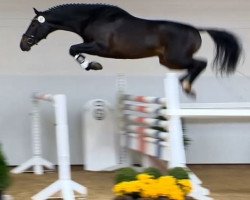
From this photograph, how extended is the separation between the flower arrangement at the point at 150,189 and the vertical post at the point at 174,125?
1.05 m

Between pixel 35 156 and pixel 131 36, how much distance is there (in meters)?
2.14

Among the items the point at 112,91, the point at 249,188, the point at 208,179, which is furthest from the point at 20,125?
the point at 249,188

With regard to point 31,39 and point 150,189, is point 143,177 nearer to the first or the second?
point 150,189

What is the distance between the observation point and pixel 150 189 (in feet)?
8.38

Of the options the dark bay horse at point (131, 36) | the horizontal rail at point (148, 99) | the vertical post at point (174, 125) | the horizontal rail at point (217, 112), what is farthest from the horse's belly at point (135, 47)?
the horizontal rail at point (217, 112)

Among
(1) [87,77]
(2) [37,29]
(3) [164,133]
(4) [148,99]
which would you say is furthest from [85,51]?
(1) [87,77]

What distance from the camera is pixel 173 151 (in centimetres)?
372

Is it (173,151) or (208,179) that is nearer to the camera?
(173,151)

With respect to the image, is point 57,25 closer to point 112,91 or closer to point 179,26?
point 179,26

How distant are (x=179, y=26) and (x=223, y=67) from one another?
1.30 feet

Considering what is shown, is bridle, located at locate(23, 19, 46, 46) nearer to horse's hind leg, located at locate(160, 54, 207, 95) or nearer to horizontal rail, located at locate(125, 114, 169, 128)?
horse's hind leg, located at locate(160, 54, 207, 95)

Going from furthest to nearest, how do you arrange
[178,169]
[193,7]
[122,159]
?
1. [193,7]
2. [122,159]
3. [178,169]

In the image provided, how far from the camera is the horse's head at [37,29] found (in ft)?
12.6

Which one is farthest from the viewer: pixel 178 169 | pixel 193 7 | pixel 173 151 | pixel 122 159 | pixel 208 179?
pixel 193 7
